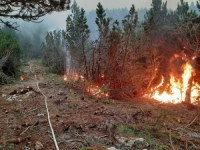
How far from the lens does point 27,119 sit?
21.4ft

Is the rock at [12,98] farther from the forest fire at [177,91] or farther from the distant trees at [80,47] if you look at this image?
the forest fire at [177,91]


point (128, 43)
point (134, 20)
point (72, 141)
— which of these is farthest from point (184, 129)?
point (134, 20)

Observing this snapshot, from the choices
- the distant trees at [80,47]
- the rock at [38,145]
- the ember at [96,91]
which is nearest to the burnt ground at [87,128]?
the rock at [38,145]

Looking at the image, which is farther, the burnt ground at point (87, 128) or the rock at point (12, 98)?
the rock at point (12, 98)

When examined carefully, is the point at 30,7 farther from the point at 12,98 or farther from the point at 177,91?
the point at 177,91

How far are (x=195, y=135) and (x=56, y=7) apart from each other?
22.3 feet

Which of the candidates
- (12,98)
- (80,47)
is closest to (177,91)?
(80,47)

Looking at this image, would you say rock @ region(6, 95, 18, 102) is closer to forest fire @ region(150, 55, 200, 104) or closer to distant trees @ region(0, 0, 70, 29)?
distant trees @ region(0, 0, 70, 29)

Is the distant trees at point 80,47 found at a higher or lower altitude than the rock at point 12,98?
higher

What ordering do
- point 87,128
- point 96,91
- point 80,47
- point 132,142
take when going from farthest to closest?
1. point 80,47
2. point 96,91
3. point 87,128
4. point 132,142

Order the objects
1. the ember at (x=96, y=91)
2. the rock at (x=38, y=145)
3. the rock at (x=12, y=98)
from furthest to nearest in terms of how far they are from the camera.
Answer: the ember at (x=96, y=91), the rock at (x=12, y=98), the rock at (x=38, y=145)

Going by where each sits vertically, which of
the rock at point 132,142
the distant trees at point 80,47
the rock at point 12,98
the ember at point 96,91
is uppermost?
the distant trees at point 80,47

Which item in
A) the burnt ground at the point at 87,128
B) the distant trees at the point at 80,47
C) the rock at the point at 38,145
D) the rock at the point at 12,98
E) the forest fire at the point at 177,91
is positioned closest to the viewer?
the rock at the point at 38,145

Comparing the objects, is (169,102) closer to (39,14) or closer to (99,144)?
(99,144)
